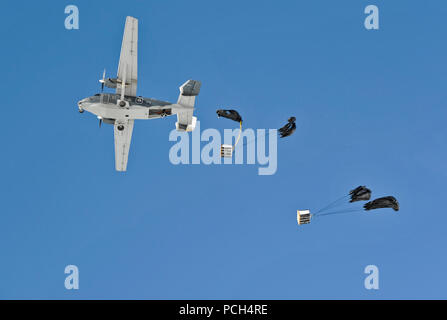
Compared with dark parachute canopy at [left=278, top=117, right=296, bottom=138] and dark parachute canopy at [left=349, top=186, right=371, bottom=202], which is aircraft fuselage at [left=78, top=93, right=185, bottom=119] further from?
dark parachute canopy at [left=349, top=186, right=371, bottom=202]

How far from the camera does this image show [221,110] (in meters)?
49.2

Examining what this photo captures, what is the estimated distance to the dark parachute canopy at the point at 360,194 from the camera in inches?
1828

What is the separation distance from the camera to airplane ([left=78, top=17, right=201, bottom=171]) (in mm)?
45812

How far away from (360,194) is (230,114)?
15.6 m

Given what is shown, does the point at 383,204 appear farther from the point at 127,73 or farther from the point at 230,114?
the point at 127,73

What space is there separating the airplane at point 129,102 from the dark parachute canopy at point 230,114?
3.14m

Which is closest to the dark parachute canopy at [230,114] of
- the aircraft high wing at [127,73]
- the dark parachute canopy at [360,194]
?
the aircraft high wing at [127,73]

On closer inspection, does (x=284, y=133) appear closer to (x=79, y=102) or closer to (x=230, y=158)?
(x=230, y=158)

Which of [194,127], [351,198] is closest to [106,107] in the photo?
[194,127]

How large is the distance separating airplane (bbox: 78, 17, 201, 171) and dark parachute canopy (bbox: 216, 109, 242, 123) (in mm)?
3144

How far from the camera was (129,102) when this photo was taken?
47594mm

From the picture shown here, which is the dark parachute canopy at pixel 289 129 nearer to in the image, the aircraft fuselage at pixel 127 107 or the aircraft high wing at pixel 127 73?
the aircraft fuselage at pixel 127 107

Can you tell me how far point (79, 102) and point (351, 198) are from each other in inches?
1136

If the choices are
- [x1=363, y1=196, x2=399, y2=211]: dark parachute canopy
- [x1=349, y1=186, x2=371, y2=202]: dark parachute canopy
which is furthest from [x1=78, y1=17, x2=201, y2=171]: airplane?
[x1=363, y1=196, x2=399, y2=211]: dark parachute canopy
